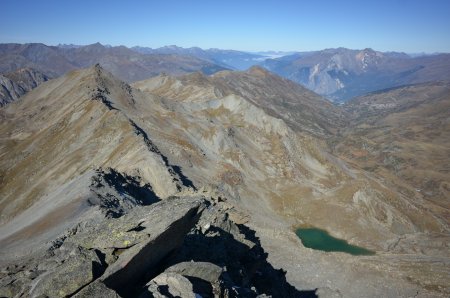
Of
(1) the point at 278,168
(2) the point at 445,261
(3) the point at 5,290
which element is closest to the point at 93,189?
(3) the point at 5,290

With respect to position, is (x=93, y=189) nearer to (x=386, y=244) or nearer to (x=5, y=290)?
(x=5, y=290)

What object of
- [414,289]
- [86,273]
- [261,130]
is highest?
[86,273]

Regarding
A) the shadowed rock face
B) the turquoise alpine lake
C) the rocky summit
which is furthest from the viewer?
the turquoise alpine lake

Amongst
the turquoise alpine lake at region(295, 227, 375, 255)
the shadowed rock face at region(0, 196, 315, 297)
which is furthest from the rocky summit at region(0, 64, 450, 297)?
the turquoise alpine lake at region(295, 227, 375, 255)

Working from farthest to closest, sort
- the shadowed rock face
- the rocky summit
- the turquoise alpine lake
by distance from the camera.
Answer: the turquoise alpine lake → the rocky summit → the shadowed rock face

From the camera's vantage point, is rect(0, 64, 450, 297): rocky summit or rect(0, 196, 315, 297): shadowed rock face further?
rect(0, 64, 450, 297): rocky summit

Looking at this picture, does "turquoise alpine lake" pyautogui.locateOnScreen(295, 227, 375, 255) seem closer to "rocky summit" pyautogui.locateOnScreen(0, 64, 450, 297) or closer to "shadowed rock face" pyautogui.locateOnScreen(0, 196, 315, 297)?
"rocky summit" pyautogui.locateOnScreen(0, 64, 450, 297)
